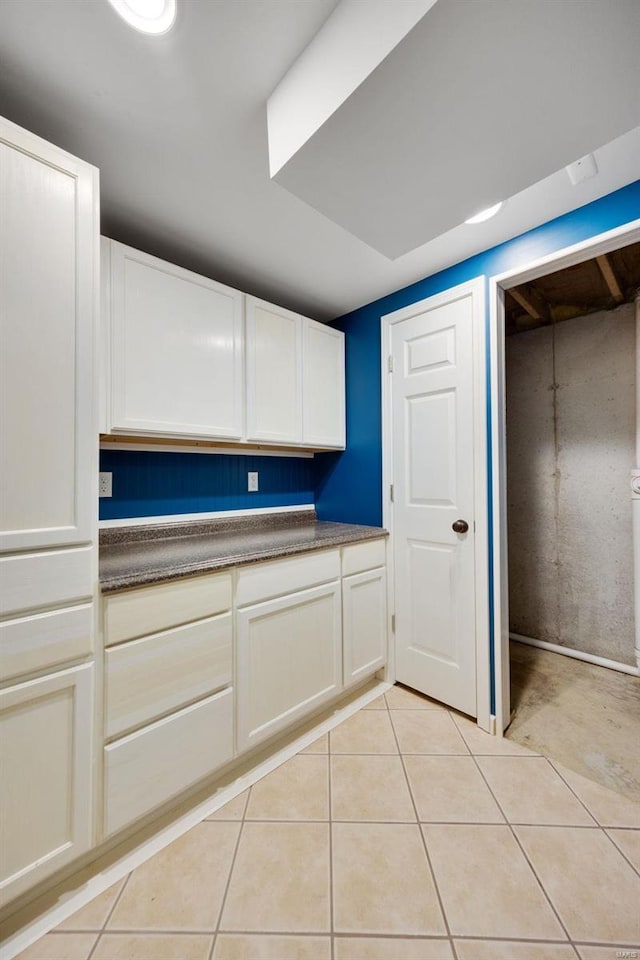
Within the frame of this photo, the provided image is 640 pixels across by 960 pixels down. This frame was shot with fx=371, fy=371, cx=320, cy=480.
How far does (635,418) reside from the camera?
7.34ft

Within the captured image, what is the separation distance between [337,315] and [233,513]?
1.48 metres

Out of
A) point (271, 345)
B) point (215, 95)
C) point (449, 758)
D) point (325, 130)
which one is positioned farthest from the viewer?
point (271, 345)

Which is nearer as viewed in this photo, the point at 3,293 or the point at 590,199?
the point at 3,293

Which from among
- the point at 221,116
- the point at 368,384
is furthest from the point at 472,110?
the point at 368,384

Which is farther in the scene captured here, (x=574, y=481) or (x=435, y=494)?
(x=574, y=481)

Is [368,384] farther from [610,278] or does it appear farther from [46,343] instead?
[46,343]

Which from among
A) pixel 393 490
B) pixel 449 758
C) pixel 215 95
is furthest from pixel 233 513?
pixel 215 95

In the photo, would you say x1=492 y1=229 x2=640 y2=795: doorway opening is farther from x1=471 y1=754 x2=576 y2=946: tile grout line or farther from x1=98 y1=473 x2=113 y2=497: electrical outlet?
x1=98 y1=473 x2=113 y2=497: electrical outlet

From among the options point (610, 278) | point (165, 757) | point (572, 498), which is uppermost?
point (610, 278)

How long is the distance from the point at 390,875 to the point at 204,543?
138 cm

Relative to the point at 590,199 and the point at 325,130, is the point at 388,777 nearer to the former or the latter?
the point at 325,130

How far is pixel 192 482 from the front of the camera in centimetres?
205

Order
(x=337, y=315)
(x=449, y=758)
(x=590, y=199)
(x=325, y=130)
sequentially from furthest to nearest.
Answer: (x=337, y=315)
(x=449, y=758)
(x=590, y=199)
(x=325, y=130)

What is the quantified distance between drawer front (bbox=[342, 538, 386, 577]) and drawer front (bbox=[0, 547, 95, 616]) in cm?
117
